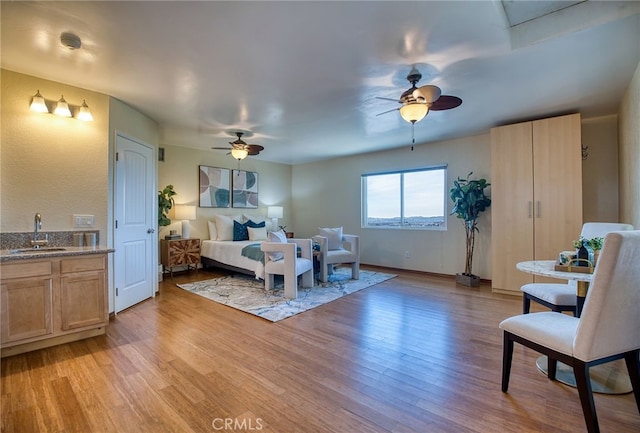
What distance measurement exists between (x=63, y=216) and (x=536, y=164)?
18.5 ft

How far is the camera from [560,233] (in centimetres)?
380

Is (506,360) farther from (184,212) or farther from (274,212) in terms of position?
(274,212)

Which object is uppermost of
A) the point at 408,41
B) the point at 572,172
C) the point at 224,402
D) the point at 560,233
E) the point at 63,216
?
the point at 408,41

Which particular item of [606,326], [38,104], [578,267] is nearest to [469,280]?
[578,267]

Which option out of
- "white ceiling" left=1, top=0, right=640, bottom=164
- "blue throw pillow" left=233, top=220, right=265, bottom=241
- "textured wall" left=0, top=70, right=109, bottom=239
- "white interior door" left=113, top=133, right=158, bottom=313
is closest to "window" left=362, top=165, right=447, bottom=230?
"white ceiling" left=1, top=0, right=640, bottom=164

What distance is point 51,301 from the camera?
2.51 metres

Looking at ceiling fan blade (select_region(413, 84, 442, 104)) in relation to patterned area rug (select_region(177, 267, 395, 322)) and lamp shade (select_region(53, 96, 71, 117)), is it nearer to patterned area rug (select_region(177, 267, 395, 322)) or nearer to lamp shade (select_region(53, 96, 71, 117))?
patterned area rug (select_region(177, 267, 395, 322))

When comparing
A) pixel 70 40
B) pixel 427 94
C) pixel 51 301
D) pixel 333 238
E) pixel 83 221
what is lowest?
pixel 51 301

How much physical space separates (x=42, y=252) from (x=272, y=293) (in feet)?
8.36

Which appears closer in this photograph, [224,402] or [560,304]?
[224,402]

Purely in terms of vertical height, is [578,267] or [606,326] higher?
[578,267]

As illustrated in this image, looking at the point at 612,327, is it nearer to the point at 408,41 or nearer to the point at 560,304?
the point at 560,304

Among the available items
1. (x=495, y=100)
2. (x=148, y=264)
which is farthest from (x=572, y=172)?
(x=148, y=264)

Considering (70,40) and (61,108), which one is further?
(61,108)
